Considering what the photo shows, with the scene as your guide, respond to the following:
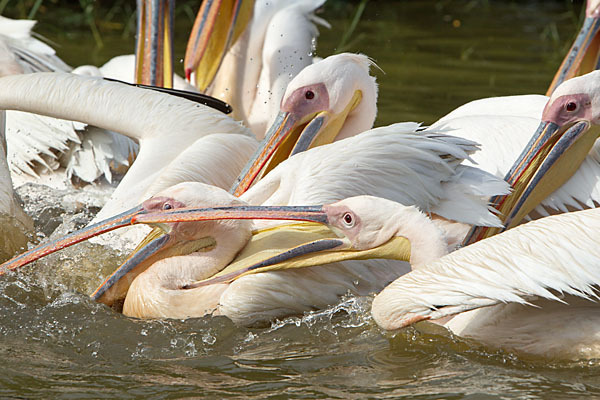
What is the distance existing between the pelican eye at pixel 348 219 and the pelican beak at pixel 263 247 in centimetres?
6

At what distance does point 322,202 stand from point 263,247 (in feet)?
0.77

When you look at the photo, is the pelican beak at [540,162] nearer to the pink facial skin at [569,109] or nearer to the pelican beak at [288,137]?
the pink facial skin at [569,109]

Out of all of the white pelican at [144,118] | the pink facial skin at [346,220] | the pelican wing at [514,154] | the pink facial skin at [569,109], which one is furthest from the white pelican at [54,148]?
the pink facial skin at [569,109]

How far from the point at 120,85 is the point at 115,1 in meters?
6.66

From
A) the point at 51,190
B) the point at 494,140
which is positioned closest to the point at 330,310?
the point at 494,140

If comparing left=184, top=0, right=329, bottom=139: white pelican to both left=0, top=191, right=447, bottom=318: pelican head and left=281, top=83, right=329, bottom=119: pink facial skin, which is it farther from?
left=0, top=191, right=447, bottom=318: pelican head

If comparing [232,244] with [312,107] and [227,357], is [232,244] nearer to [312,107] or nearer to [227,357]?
[227,357]

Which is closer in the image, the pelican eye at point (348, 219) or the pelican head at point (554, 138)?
the pelican eye at point (348, 219)

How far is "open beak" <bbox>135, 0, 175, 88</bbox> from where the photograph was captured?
473cm

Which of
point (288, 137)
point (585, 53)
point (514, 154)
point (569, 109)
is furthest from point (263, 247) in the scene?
point (585, 53)

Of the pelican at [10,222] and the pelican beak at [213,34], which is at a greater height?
the pelican beak at [213,34]

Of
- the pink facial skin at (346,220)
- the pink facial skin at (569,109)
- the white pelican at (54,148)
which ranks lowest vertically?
the white pelican at (54,148)

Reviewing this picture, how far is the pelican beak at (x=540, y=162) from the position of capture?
11.4 ft

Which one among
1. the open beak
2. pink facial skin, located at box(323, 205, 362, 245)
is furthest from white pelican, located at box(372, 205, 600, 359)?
the open beak
